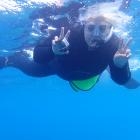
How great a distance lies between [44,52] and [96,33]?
1.64 m

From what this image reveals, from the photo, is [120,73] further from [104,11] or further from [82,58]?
[104,11]

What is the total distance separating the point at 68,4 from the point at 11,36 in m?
6.81

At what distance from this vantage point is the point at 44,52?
8.49 metres

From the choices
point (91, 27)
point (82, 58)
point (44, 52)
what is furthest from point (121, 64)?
point (44, 52)

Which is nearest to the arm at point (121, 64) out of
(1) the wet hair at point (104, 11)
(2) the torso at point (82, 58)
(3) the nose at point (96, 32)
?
(2) the torso at point (82, 58)

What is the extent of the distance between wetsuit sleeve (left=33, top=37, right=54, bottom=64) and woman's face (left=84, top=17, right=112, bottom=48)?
1.12 m

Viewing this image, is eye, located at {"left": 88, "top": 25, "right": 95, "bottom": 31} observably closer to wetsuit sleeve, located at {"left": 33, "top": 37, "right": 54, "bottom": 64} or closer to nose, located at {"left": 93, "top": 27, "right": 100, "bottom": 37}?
nose, located at {"left": 93, "top": 27, "right": 100, "bottom": 37}

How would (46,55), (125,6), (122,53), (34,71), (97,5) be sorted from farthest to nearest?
(125,6)
(97,5)
(34,71)
(46,55)
(122,53)

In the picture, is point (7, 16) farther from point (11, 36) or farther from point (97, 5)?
point (97, 5)

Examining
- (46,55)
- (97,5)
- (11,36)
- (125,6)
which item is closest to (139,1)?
(125,6)

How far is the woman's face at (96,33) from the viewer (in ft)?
26.0

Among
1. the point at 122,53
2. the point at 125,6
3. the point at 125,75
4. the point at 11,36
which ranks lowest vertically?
the point at 11,36

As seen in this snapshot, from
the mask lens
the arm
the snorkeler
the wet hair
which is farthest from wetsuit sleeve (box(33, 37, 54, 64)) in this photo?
the wet hair

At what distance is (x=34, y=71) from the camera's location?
35.0ft
